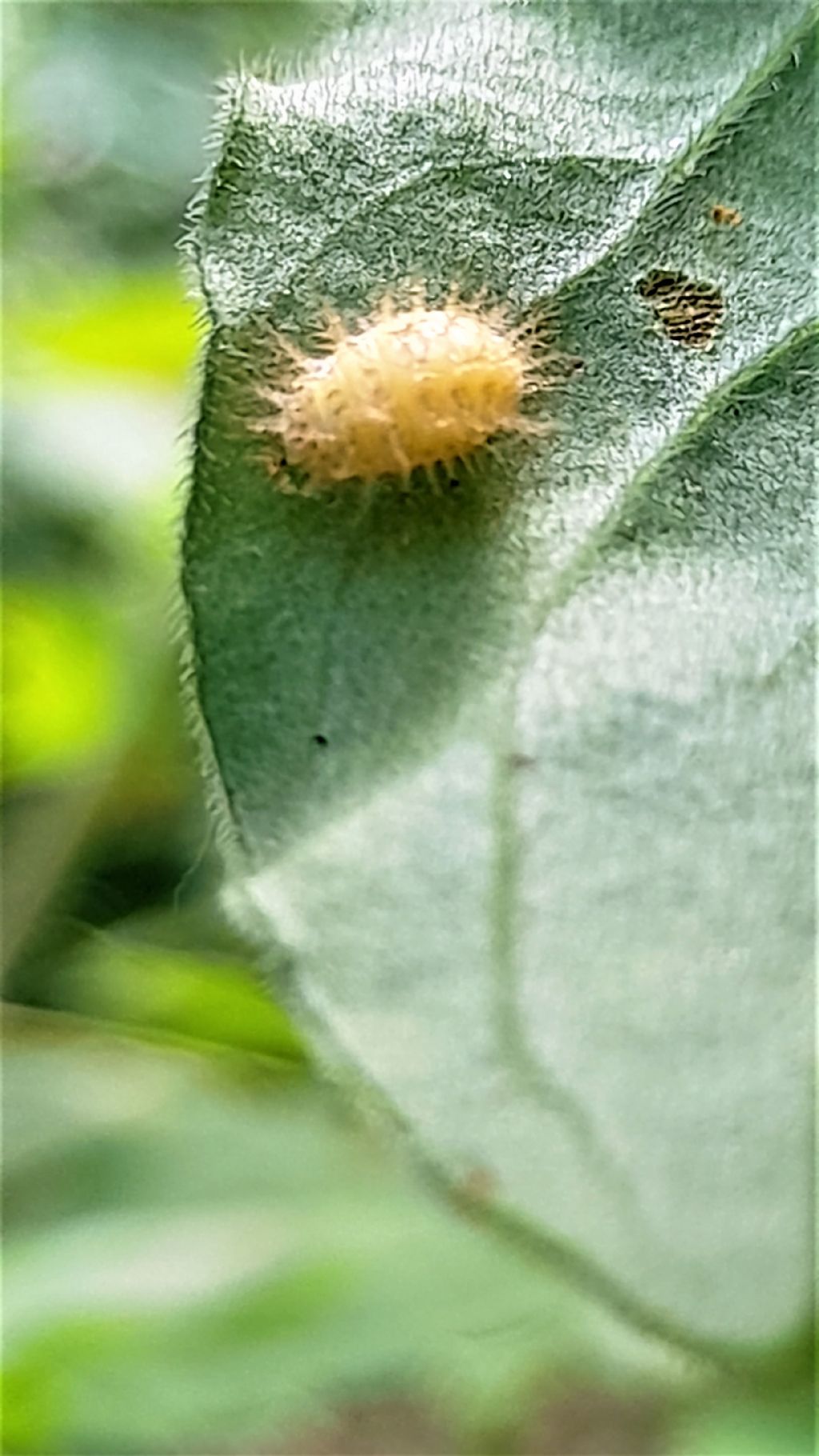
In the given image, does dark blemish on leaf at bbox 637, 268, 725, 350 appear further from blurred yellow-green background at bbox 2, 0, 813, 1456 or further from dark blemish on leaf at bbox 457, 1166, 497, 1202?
blurred yellow-green background at bbox 2, 0, 813, 1456

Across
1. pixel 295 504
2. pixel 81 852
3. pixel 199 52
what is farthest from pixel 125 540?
pixel 295 504

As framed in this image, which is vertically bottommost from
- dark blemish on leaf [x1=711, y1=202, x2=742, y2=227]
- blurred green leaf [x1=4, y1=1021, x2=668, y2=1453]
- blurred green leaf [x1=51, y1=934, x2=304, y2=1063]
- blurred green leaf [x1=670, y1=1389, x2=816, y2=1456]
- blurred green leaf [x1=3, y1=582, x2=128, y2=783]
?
blurred green leaf [x1=670, y1=1389, x2=816, y2=1456]

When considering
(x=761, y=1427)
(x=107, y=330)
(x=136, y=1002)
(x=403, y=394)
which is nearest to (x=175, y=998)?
(x=136, y=1002)

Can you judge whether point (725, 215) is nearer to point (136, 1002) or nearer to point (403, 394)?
point (403, 394)

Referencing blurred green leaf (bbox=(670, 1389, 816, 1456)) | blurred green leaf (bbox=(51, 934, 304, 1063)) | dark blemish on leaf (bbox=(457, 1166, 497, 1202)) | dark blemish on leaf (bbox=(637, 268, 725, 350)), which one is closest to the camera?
dark blemish on leaf (bbox=(457, 1166, 497, 1202))

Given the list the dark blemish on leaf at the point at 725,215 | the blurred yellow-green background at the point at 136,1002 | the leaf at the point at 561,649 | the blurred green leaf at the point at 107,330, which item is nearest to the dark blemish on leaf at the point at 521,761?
the leaf at the point at 561,649

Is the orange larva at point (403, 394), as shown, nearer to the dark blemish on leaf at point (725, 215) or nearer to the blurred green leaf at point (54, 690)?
the dark blemish on leaf at point (725, 215)

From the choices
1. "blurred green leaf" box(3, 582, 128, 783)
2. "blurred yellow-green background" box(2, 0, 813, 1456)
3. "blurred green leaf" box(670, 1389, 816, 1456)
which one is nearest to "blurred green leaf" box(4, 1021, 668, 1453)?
"blurred yellow-green background" box(2, 0, 813, 1456)
